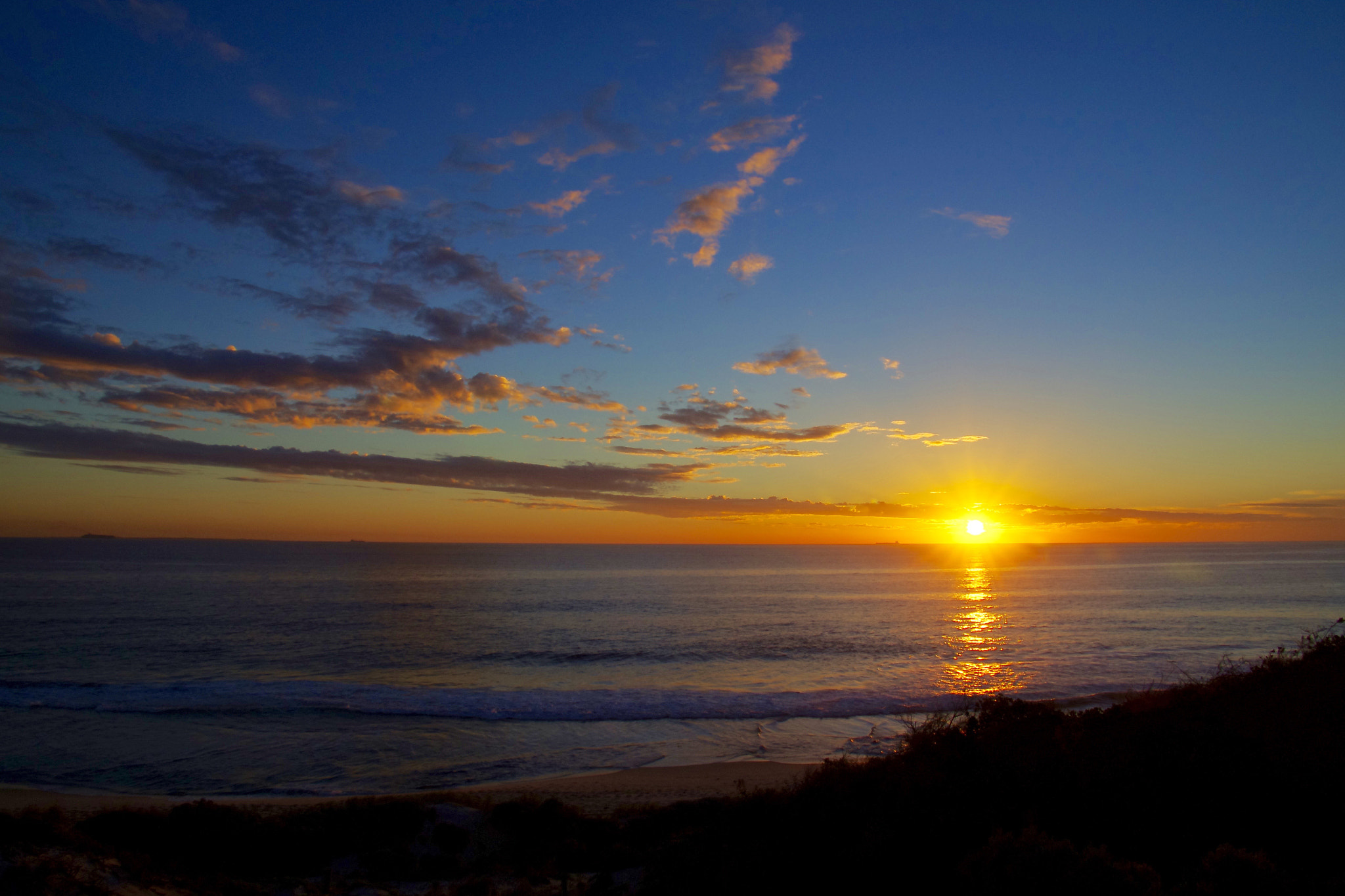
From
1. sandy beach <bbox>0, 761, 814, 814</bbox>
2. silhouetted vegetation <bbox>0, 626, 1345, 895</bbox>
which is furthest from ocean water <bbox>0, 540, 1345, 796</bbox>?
silhouetted vegetation <bbox>0, 626, 1345, 895</bbox>

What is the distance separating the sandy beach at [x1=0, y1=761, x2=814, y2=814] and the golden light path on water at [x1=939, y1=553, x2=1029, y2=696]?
494 inches

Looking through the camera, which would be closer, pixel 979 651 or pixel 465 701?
pixel 465 701

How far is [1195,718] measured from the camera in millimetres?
11578

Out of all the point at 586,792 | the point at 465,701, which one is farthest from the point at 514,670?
the point at 586,792

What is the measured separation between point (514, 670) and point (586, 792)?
Result: 1630 centimetres

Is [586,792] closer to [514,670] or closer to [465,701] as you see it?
[465,701]

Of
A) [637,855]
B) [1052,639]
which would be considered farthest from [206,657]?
[1052,639]

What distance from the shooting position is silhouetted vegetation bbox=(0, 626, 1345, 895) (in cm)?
743

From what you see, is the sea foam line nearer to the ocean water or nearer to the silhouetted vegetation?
the ocean water

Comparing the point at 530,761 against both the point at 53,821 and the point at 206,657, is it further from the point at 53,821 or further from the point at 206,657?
the point at 206,657

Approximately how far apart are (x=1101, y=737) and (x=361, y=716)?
20.2 metres

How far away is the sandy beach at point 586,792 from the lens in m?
13.5

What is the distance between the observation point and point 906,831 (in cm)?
841

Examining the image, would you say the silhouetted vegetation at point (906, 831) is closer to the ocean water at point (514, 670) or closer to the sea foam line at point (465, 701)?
the ocean water at point (514, 670)
